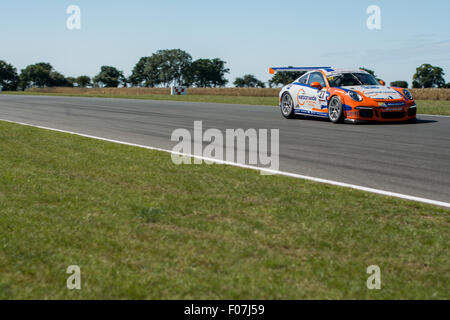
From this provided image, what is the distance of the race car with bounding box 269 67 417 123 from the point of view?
42.0ft

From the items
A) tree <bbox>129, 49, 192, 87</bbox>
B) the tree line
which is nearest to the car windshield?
the tree line

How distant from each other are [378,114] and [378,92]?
25.6 inches

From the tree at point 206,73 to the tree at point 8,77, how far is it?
196ft

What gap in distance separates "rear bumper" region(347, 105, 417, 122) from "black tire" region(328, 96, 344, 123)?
0.24 metres

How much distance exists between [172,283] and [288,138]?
744 centimetres

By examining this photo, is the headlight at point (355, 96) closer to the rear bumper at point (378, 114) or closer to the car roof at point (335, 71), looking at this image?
the rear bumper at point (378, 114)

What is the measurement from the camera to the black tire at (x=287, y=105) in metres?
15.1

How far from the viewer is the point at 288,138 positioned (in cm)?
1023

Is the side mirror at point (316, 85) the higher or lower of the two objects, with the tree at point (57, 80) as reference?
lower

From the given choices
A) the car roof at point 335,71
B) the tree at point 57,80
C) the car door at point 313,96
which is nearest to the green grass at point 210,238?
the car door at point 313,96

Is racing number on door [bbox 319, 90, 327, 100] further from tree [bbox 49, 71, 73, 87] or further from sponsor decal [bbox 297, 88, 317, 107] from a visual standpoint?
tree [bbox 49, 71, 73, 87]

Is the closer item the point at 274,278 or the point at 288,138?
the point at 274,278
